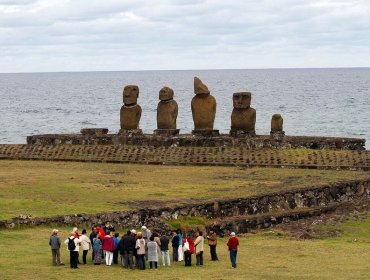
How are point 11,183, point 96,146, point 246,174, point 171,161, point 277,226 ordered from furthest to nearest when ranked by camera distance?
1. point 96,146
2. point 171,161
3. point 246,174
4. point 11,183
5. point 277,226

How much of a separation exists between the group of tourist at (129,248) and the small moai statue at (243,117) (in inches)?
974

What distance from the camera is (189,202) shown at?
35.2m

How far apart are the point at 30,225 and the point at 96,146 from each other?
20883 millimetres

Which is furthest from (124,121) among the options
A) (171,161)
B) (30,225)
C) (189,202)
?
(30,225)

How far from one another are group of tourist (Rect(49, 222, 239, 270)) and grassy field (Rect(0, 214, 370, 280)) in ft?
0.95

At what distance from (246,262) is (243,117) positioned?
82.1 ft

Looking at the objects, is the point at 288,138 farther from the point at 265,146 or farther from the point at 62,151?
the point at 62,151

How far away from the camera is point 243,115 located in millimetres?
52344

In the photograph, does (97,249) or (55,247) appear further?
(97,249)

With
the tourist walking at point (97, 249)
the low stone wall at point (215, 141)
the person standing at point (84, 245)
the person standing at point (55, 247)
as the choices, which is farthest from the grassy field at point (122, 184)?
the tourist walking at point (97, 249)

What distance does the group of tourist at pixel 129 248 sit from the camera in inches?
1024

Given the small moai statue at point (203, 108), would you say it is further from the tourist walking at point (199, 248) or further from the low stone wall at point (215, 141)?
the tourist walking at point (199, 248)

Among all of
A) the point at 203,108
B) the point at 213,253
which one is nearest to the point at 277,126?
the point at 203,108

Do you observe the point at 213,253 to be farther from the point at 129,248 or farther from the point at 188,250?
the point at 129,248
